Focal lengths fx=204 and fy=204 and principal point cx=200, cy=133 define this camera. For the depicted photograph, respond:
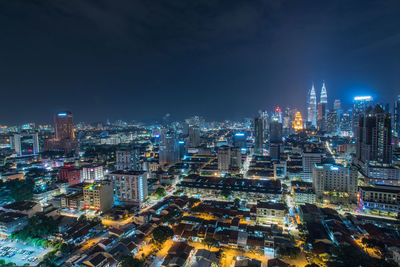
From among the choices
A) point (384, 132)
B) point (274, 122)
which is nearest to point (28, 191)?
point (384, 132)

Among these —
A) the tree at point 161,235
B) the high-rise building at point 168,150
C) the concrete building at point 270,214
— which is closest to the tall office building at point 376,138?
the concrete building at point 270,214

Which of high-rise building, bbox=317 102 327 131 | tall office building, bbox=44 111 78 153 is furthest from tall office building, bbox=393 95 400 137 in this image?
tall office building, bbox=44 111 78 153

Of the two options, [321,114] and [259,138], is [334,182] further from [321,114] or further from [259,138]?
[321,114]

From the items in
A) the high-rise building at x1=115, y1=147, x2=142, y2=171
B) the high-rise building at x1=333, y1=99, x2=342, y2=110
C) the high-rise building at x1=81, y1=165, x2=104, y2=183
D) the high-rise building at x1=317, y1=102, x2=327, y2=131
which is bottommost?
the high-rise building at x1=81, y1=165, x2=104, y2=183

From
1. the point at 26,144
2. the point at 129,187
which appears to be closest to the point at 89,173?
the point at 129,187

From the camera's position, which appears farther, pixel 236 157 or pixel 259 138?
pixel 259 138

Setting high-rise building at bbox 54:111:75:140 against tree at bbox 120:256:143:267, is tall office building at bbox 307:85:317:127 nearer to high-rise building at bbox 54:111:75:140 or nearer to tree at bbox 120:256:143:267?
high-rise building at bbox 54:111:75:140

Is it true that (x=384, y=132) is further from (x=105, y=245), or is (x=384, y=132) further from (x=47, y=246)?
(x=47, y=246)

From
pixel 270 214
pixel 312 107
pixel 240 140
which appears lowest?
pixel 270 214
